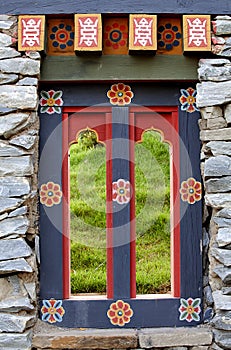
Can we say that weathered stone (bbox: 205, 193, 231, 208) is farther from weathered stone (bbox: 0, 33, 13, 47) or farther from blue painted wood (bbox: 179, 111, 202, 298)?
weathered stone (bbox: 0, 33, 13, 47)

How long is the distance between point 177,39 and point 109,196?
0.99m

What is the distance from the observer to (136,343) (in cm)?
341

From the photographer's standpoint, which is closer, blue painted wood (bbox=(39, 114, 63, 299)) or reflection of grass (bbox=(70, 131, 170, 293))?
blue painted wood (bbox=(39, 114, 63, 299))

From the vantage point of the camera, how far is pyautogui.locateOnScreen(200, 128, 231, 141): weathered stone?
11.2ft

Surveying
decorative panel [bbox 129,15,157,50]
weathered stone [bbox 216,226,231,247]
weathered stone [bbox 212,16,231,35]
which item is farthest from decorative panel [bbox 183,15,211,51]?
weathered stone [bbox 216,226,231,247]

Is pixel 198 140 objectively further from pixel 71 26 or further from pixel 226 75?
pixel 71 26

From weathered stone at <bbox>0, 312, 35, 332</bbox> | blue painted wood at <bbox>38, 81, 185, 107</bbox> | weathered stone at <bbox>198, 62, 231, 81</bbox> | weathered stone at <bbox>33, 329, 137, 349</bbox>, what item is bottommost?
weathered stone at <bbox>33, 329, 137, 349</bbox>

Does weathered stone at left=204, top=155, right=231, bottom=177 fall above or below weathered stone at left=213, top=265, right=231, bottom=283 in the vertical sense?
above

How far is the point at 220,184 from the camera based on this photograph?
3.40m

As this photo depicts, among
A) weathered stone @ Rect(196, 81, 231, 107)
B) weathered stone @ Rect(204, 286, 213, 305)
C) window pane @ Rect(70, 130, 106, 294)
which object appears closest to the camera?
weathered stone @ Rect(196, 81, 231, 107)

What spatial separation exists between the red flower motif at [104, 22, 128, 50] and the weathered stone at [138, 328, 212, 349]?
1.63 m

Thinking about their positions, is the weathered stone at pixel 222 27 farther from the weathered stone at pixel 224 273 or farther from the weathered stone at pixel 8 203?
the weathered stone at pixel 8 203

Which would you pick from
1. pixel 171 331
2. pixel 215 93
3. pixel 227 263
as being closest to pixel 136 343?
pixel 171 331

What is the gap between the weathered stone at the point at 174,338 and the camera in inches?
134
